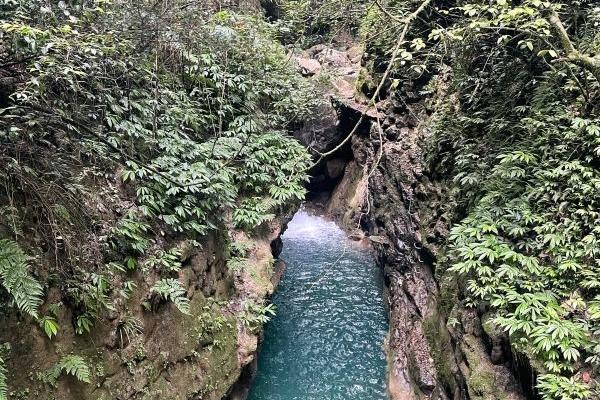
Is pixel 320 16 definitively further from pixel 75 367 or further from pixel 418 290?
pixel 75 367

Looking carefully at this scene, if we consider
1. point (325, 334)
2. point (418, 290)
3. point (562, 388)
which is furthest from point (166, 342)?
point (418, 290)

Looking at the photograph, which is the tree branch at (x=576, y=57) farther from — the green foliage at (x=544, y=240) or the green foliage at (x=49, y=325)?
the green foliage at (x=49, y=325)

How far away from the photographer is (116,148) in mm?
4211

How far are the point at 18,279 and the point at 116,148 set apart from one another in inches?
66.6

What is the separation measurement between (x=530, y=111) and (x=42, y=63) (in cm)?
749

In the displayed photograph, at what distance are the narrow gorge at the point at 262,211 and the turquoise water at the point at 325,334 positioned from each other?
0.23 ft

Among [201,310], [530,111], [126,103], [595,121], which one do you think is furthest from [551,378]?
[126,103]

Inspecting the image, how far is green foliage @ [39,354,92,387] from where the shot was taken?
4.58m

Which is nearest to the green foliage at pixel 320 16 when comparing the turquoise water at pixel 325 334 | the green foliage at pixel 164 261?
the green foliage at pixel 164 261

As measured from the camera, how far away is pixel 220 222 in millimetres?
8391

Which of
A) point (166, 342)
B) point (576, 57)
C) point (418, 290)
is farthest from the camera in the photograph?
point (418, 290)

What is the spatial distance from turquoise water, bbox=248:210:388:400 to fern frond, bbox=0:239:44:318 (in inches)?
161

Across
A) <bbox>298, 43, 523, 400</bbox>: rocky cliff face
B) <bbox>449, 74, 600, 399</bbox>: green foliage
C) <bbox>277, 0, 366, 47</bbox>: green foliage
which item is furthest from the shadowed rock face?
<bbox>277, 0, 366, 47</bbox>: green foliage

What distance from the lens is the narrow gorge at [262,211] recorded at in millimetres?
4773
